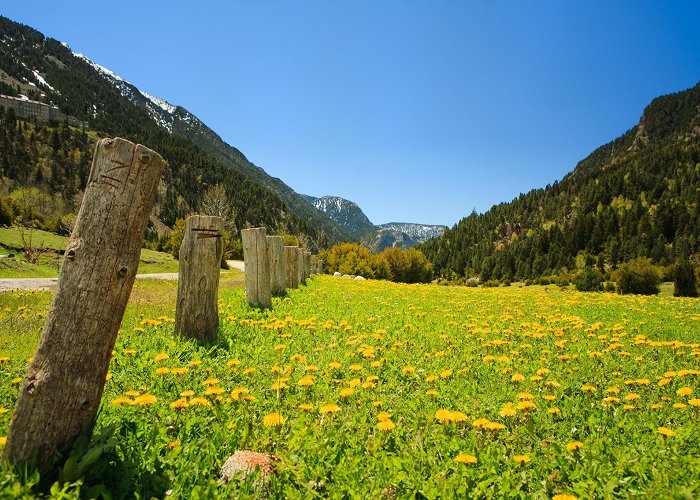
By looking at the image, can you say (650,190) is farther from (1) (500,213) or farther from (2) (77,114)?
(2) (77,114)

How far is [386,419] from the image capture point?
340 cm

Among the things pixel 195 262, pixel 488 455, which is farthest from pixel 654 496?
pixel 195 262

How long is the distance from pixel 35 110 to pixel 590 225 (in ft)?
583

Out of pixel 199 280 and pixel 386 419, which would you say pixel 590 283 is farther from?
pixel 386 419

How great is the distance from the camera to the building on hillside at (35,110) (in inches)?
5010

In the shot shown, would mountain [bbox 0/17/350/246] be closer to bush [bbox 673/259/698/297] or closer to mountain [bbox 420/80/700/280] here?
mountain [bbox 420/80/700/280]

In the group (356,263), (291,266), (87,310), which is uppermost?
(87,310)

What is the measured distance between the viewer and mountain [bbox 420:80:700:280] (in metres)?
95.3

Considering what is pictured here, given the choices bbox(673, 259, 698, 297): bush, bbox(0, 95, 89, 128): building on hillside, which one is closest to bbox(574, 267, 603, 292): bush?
bbox(673, 259, 698, 297): bush

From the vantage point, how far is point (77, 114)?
14638 centimetres

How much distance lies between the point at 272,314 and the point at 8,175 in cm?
12126

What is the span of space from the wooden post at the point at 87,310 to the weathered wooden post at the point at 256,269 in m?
7.41

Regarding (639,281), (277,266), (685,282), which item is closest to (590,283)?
(639,281)

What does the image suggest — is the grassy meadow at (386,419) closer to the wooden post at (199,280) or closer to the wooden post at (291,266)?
the wooden post at (199,280)
